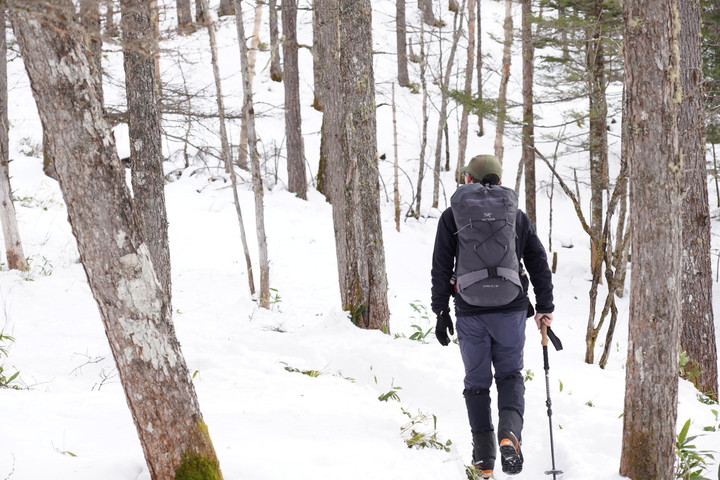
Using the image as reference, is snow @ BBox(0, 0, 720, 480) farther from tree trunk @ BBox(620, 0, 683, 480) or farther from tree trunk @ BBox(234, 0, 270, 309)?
tree trunk @ BBox(234, 0, 270, 309)

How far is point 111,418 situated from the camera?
12.8 ft

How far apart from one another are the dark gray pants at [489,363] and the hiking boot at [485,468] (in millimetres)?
172

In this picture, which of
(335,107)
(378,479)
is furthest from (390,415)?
(335,107)

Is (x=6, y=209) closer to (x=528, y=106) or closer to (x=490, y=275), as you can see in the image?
(x=490, y=275)

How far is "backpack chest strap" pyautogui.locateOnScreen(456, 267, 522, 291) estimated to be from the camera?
12.8ft

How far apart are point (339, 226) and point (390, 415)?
3.21m

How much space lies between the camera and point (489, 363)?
409 cm

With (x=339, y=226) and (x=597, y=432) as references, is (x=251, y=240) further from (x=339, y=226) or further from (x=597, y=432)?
(x=597, y=432)

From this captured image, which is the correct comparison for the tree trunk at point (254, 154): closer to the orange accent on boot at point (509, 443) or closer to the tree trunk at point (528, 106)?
the orange accent on boot at point (509, 443)

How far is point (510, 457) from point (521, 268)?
128cm

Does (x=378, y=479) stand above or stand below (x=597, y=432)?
above

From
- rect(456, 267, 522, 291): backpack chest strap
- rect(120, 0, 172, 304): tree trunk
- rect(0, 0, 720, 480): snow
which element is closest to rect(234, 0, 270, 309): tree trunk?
rect(0, 0, 720, 480): snow

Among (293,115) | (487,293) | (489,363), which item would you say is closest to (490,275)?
(487,293)

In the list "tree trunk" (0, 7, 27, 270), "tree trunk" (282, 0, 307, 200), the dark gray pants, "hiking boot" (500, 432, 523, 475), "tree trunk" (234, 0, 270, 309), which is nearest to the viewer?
"hiking boot" (500, 432, 523, 475)
